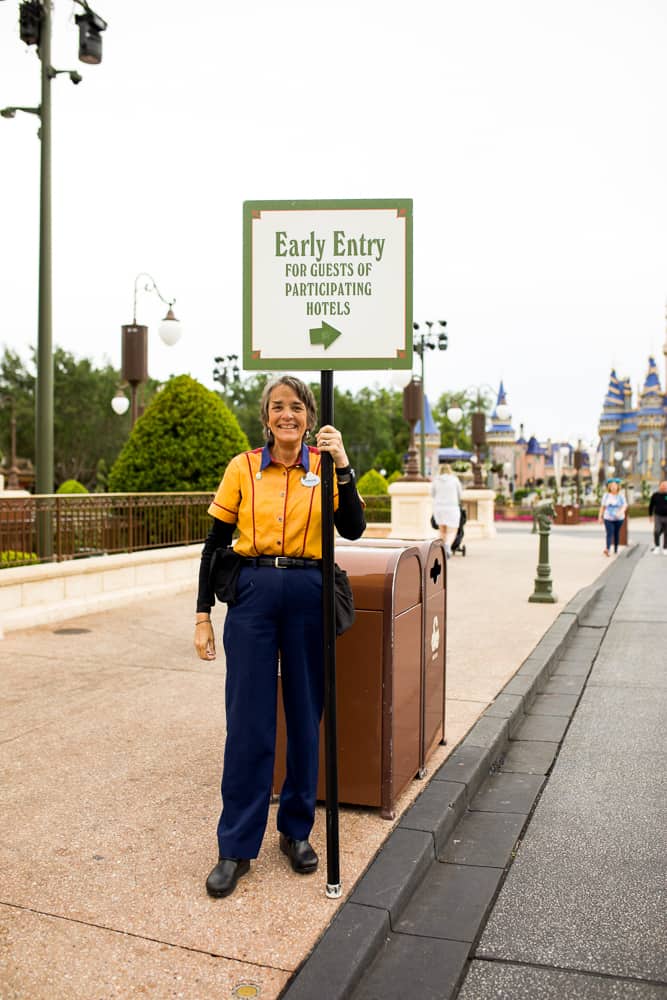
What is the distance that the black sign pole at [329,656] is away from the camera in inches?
130

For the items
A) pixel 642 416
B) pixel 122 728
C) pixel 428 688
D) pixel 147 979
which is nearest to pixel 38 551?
pixel 122 728

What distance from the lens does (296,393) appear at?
141 inches

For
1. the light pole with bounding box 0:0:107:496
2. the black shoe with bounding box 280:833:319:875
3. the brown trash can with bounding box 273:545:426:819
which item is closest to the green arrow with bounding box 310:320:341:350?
the brown trash can with bounding box 273:545:426:819

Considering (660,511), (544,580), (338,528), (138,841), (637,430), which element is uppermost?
(637,430)

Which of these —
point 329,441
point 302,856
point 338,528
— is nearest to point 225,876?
Result: point 302,856

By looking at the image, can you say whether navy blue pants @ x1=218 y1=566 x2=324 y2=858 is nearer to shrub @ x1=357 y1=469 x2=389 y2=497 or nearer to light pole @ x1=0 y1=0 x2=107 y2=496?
light pole @ x1=0 y1=0 x2=107 y2=496

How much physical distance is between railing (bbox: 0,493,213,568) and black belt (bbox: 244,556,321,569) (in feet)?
21.5

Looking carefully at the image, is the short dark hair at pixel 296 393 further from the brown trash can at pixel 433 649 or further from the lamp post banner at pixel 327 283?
the brown trash can at pixel 433 649

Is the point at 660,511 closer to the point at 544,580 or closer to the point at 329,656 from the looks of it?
the point at 544,580

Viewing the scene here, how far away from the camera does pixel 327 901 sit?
129 inches

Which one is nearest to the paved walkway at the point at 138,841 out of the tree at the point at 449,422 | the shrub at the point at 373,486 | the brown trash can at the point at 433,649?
the brown trash can at the point at 433,649

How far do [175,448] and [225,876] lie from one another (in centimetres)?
1138

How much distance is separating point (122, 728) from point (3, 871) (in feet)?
6.76

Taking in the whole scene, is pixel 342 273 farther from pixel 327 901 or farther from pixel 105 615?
pixel 105 615
